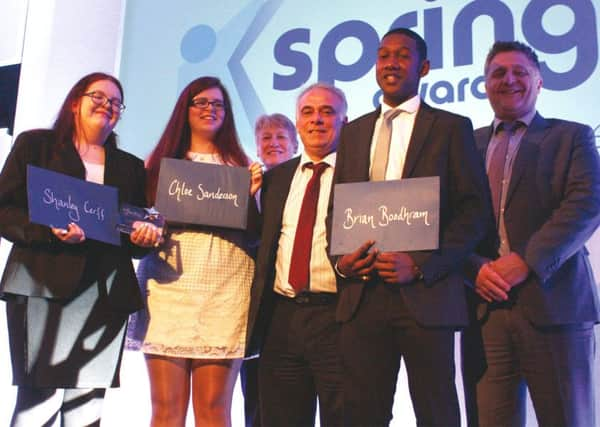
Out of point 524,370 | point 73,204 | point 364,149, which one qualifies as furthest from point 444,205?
point 73,204

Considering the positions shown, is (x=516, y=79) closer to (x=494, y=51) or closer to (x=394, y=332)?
(x=494, y=51)

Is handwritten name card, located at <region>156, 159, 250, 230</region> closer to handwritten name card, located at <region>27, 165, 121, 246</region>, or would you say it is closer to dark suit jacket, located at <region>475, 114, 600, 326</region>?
handwritten name card, located at <region>27, 165, 121, 246</region>

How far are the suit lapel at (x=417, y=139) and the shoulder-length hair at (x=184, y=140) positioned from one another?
29.2 inches

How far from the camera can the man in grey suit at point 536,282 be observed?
2.16 meters

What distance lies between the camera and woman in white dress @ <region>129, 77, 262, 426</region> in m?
2.32

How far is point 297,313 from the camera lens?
2.31 meters


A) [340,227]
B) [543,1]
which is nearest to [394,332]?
[340,227]

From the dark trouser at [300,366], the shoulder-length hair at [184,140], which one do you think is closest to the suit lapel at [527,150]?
the dark trouser at [300,366]

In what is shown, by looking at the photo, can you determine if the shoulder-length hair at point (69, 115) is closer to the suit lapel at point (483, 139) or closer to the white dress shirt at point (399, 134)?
the white dress shirt at point (399, 134)

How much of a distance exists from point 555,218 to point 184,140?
1351mm

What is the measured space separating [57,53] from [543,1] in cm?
301

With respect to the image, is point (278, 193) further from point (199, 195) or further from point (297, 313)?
point (297, 313)

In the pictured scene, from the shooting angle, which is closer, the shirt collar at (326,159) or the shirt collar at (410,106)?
the shirt collar at (410,106)

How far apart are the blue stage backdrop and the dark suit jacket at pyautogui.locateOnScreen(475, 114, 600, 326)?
94cm
